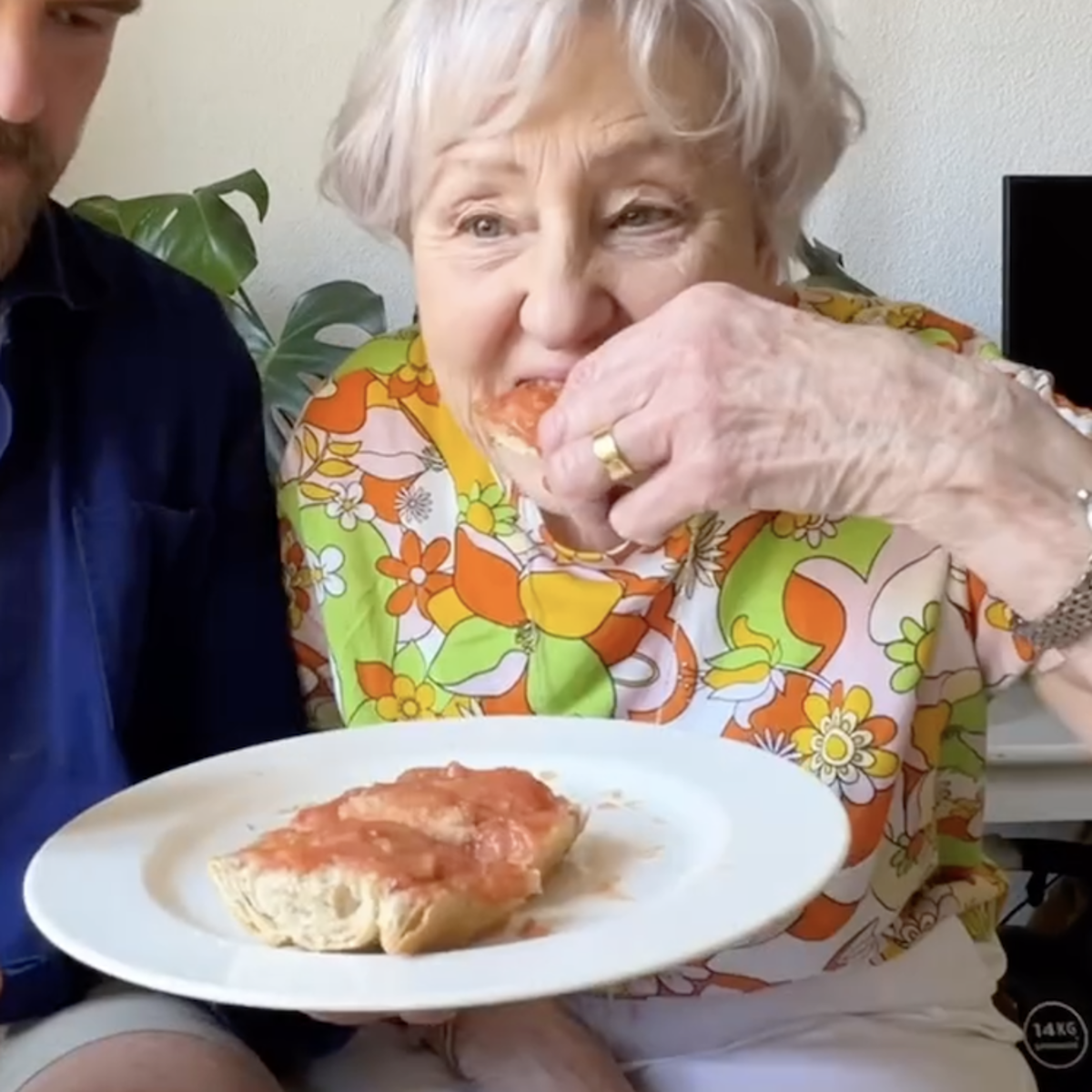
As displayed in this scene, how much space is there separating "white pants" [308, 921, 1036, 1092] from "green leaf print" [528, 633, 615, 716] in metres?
0.21

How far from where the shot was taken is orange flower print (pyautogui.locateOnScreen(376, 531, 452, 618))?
1263 mm

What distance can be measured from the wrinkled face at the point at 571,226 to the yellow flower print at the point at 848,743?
0.79 ft

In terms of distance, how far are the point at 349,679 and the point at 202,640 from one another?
4.5 inches

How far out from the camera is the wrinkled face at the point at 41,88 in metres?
1.08

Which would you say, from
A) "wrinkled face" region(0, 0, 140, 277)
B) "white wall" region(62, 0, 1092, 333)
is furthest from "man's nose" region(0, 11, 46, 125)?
"white wall" region(62, 0, 1092, 333)

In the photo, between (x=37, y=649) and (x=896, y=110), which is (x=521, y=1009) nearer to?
(x=37, y=649)

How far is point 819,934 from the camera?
45.6 inches

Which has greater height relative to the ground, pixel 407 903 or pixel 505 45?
pixel 505 45

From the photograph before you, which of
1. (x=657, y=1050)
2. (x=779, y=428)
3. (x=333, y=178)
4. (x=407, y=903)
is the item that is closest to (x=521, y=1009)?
(x=657, y=1050)

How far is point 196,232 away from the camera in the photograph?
1.95 m

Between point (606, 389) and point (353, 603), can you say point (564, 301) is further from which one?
point (353, 603)

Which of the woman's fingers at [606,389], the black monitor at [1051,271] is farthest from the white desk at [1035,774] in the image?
the woman's fingers at [606,389]

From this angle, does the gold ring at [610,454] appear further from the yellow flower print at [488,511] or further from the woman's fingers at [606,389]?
the yellow flower print at [488,511]

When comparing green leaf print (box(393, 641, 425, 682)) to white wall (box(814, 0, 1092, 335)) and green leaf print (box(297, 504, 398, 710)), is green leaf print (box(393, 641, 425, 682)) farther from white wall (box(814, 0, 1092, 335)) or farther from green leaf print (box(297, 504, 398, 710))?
white wall (box(814, 0, 1092, 335))
